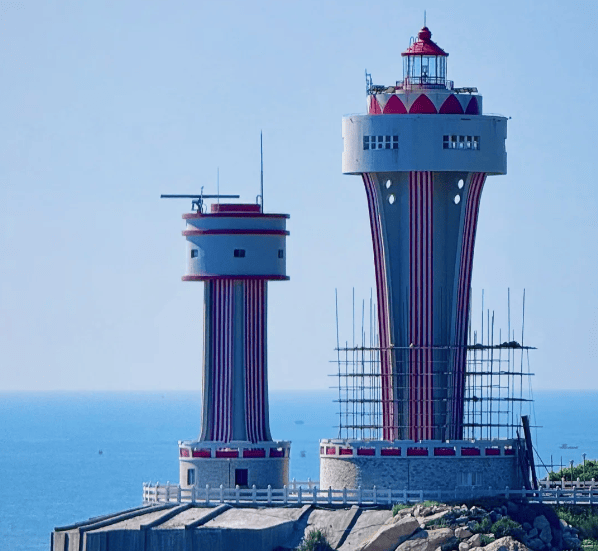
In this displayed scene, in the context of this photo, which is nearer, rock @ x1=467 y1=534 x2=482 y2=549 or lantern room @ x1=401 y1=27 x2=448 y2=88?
rock @ x1=467 y1=534 x2=482 y2=549

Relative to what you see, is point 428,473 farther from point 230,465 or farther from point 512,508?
point 230,465

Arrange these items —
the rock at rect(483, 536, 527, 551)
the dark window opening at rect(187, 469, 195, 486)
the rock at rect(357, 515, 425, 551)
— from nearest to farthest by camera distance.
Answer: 1. the rock at rect(483, 536, 527, 551)
2. the rock at rect(357, 515, 425, 551)
3. the dark window opening at rect(187, 469, 195, 486)

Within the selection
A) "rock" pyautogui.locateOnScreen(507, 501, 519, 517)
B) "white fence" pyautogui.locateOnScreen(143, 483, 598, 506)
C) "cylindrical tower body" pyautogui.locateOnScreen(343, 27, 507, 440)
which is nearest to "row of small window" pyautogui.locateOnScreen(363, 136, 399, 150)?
"cylindrical tower body" pyautogui.locateOnScreen(343, 27, 507, 440)

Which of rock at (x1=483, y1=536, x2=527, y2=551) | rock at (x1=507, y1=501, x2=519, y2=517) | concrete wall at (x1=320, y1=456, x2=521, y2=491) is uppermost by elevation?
concrete wall at (x1=320, y1=456, x2=521, y2=491)

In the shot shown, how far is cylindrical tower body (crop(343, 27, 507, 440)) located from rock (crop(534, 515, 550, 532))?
7609 millimetres

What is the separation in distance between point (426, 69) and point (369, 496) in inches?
771

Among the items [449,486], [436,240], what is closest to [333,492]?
[449,486]

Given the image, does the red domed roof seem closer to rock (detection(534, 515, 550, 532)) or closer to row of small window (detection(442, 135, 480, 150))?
row of small window (detection(442, 135, 480, 150))

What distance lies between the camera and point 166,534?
94.6 metres

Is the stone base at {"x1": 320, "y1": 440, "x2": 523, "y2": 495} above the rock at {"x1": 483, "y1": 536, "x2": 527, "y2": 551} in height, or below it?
above

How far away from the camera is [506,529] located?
93062mm

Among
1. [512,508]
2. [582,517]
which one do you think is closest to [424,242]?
[512,508]

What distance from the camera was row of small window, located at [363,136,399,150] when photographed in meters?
102

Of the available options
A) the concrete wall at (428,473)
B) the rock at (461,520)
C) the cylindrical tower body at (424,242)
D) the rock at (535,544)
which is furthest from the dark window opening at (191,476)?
the rock at (535,544)
